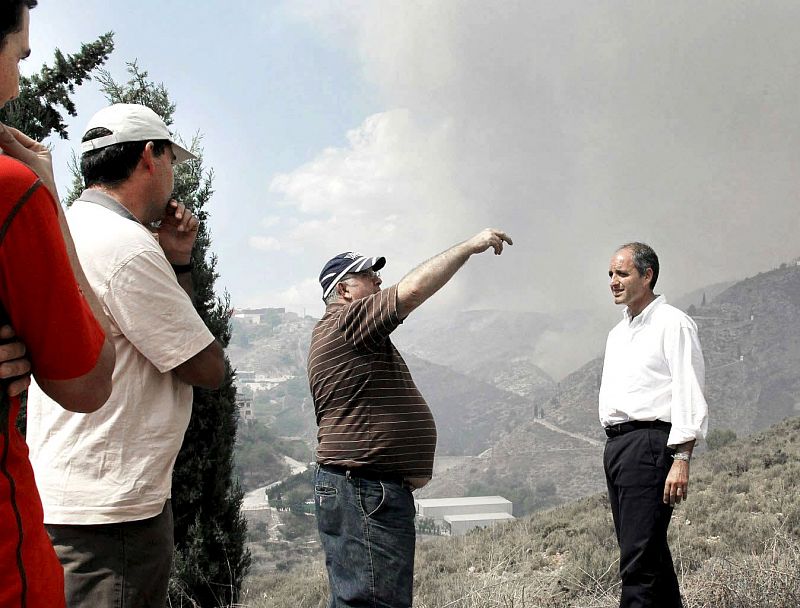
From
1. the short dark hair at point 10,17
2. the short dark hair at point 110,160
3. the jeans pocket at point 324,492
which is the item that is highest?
the short dark hair at point 110,160

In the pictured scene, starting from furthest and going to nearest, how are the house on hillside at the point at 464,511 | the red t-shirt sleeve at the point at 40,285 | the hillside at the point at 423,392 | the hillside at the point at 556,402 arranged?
the hillside at the point at 423,392 < the hillside at the point at 556,402 < the house on hillside at the point at 464,511 < the red t-shirt sleeve at the point at 40,285

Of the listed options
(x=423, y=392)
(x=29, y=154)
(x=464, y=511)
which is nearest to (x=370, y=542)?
(x=29, y=154)

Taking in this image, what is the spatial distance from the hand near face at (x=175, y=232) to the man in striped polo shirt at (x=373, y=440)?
64cm

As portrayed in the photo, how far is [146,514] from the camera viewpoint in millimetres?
1851

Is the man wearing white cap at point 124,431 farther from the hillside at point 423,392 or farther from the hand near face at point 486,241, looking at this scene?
the hillside at point 423,392

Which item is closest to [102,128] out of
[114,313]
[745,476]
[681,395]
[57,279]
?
[114,313]

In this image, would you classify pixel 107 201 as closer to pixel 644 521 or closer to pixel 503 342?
pixel 644 521

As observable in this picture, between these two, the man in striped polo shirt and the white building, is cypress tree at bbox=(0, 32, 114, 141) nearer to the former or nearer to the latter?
the man in striped polo shirt

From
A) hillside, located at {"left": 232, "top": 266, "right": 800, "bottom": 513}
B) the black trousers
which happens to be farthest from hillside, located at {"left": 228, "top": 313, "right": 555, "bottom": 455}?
the black trousers

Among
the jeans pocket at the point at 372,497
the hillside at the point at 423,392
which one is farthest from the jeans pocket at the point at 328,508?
the hillside at the point at 423,392

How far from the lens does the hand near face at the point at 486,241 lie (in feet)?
7.82

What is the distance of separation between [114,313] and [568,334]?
7941 centimetres

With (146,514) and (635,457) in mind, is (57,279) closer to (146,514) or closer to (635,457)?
(146,514)

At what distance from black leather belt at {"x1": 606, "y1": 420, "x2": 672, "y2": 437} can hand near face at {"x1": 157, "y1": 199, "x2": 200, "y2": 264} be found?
240cm
